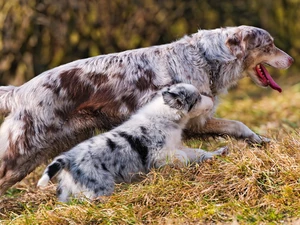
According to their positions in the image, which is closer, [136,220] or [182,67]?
[136,220]

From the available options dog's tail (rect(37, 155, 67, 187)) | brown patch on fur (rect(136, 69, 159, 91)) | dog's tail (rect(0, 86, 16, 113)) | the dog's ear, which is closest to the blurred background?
dog's tail (rect(0, 86, 16, 113))

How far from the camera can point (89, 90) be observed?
6473 millimetres

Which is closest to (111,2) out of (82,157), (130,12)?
(130,12)

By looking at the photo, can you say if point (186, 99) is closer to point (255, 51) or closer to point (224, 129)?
point (224, 129)

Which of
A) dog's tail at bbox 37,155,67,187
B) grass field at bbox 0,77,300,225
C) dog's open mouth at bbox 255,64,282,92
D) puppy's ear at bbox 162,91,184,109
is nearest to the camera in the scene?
grass field at bbox 0,77,300,225

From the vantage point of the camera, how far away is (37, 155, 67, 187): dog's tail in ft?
18.1

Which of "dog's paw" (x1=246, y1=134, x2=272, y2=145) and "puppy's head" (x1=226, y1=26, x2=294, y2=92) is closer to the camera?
"dog's paw" (x1=246, y1=134, x2=272, y2=145)

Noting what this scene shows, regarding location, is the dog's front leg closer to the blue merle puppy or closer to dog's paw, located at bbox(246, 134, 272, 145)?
dog's paw, located at bbox(246, 134, 272, 145)

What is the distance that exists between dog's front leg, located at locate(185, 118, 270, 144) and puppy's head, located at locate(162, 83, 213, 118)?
29 cm

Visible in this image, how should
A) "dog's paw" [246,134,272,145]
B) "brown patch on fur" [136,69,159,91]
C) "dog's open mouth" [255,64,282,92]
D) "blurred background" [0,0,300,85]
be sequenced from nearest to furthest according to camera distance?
1. "brown patch on fur" [136,69,159,91]
2. "dog's paw" [246,134,272,145]
3. "dog's open mouth" [255,64,282,92]
4. "blurred background" [0,0,300,85]

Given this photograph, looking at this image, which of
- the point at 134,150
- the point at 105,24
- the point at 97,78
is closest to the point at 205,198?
the point at 134,150

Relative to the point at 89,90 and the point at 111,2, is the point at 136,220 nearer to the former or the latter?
the point at 89,90

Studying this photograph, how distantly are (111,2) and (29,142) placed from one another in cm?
703

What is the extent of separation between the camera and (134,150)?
587 cm
